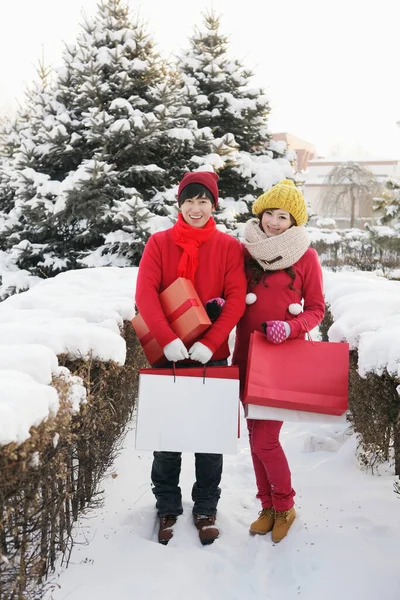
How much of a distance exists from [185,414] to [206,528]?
76cm

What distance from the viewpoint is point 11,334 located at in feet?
8.49

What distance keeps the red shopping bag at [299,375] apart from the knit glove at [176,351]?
324 millimetres

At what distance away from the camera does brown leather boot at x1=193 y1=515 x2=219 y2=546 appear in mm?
2729

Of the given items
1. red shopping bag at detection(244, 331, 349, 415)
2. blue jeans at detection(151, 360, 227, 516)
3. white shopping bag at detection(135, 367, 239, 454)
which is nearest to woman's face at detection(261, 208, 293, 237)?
red shopping bag at detection(244, 331, 349, 415)

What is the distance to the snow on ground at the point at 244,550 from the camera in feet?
7.61

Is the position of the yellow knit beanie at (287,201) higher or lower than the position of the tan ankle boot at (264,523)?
higher

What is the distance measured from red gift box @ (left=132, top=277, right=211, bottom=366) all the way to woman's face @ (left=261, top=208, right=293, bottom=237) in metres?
0.51

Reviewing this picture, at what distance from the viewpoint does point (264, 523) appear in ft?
9.24

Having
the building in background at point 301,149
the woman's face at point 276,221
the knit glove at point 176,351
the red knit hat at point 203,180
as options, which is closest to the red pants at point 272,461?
the knit glove at point 176,351

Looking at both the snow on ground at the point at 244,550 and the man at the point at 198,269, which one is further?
the man at the point at 198,269

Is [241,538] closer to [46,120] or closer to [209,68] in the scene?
[46,120]

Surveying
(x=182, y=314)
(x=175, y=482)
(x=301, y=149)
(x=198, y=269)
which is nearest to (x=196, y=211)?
(x=198, y=269)

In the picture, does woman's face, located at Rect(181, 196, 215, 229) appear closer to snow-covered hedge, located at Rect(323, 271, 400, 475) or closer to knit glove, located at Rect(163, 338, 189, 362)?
knit glove, located at Rect(163, 338, 189, 362)

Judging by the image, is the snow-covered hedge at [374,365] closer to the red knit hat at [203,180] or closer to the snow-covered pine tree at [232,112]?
the red knit hat at [203,180]
